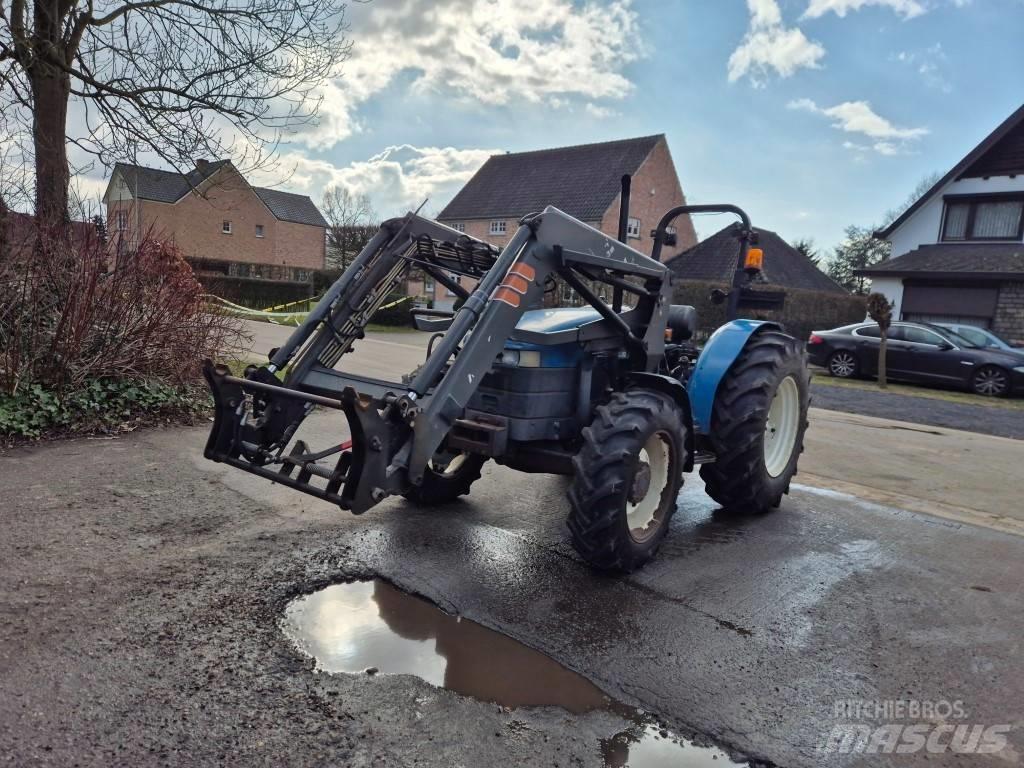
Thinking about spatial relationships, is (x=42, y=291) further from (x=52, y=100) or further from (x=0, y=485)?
(x=52, y=100)

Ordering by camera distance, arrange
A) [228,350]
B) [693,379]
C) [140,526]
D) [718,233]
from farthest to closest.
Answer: [718,233] → [228,350] → [693,379] → [140,526]

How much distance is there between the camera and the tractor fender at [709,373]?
15.6 feet

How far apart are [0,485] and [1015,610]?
638cm

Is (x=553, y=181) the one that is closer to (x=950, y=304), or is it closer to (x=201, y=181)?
(x=950, y=304)

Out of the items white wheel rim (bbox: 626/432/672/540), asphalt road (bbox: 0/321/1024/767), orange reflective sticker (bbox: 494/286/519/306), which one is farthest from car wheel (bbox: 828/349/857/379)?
orange reflective sticker (bbox: 494/286/519/306)

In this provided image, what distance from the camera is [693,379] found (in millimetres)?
4809

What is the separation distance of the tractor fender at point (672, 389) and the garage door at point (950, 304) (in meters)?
17.7

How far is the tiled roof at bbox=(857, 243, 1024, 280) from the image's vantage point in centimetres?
1772

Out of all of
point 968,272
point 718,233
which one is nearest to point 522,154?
point 718,233

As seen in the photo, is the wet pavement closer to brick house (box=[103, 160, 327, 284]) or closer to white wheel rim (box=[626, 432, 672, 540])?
white wheel rim (box=[626, 432, 672, 540])

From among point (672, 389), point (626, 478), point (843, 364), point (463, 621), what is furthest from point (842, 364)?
point (463, 621)

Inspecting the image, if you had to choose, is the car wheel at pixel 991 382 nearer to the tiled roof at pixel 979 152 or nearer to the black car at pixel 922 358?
the black car at pixel 922 358

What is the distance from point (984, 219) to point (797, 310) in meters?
5.33

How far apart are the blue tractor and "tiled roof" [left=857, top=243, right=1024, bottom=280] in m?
16.0
